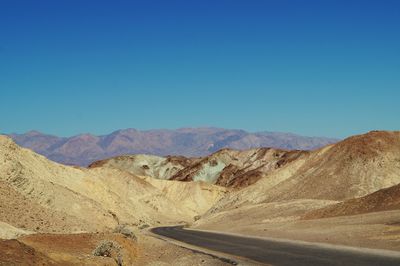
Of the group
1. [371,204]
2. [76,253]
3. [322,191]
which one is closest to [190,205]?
[322,191]

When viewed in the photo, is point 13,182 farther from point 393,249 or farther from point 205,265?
point 393,249

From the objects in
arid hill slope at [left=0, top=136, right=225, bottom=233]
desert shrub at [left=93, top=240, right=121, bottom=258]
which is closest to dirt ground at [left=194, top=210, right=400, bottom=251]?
desert shrub at [left=93, top=240, right=121, bottom=258]

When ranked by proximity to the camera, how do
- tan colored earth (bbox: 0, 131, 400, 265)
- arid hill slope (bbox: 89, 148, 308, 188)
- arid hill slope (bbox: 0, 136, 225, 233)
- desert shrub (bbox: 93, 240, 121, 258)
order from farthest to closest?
arid hill slope (bbox: 89, 148, 308, 188), arid hill slope (bbox: 0, 136, 225, 233), tan colored earth (bbox: 0, 131, 400, 265), desert shrub (bbox: 93, 240, 121, 258)

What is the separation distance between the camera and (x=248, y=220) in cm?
6800

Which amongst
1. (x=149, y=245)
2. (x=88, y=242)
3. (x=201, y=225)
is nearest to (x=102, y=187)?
(x=201, y=225)

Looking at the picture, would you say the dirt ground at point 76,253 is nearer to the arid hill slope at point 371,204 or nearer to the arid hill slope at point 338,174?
the arid hill slope at point 371,204

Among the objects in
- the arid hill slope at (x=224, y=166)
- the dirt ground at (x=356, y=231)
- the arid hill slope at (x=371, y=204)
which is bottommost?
the dirt ground at (x=356, y=231)

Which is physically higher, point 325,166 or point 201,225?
point 325,166

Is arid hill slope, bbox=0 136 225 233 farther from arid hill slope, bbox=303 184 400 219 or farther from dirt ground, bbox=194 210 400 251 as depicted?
arid hill slope, bbox=303 184 400 219

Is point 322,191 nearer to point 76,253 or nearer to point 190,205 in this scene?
point 76,253

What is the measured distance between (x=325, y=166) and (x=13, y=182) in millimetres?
49479

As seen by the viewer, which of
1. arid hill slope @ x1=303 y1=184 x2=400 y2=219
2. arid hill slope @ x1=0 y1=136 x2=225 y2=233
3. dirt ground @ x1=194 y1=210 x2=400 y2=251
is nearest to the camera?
dirt ground @ x1=194 y1=210 x2=400 y2=251

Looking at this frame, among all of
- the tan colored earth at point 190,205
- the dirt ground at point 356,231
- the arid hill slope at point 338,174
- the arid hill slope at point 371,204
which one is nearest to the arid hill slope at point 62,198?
the tan colored earth at point 190,205

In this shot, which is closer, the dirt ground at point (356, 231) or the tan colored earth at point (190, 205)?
the tan colored earth at point (190, 205)
